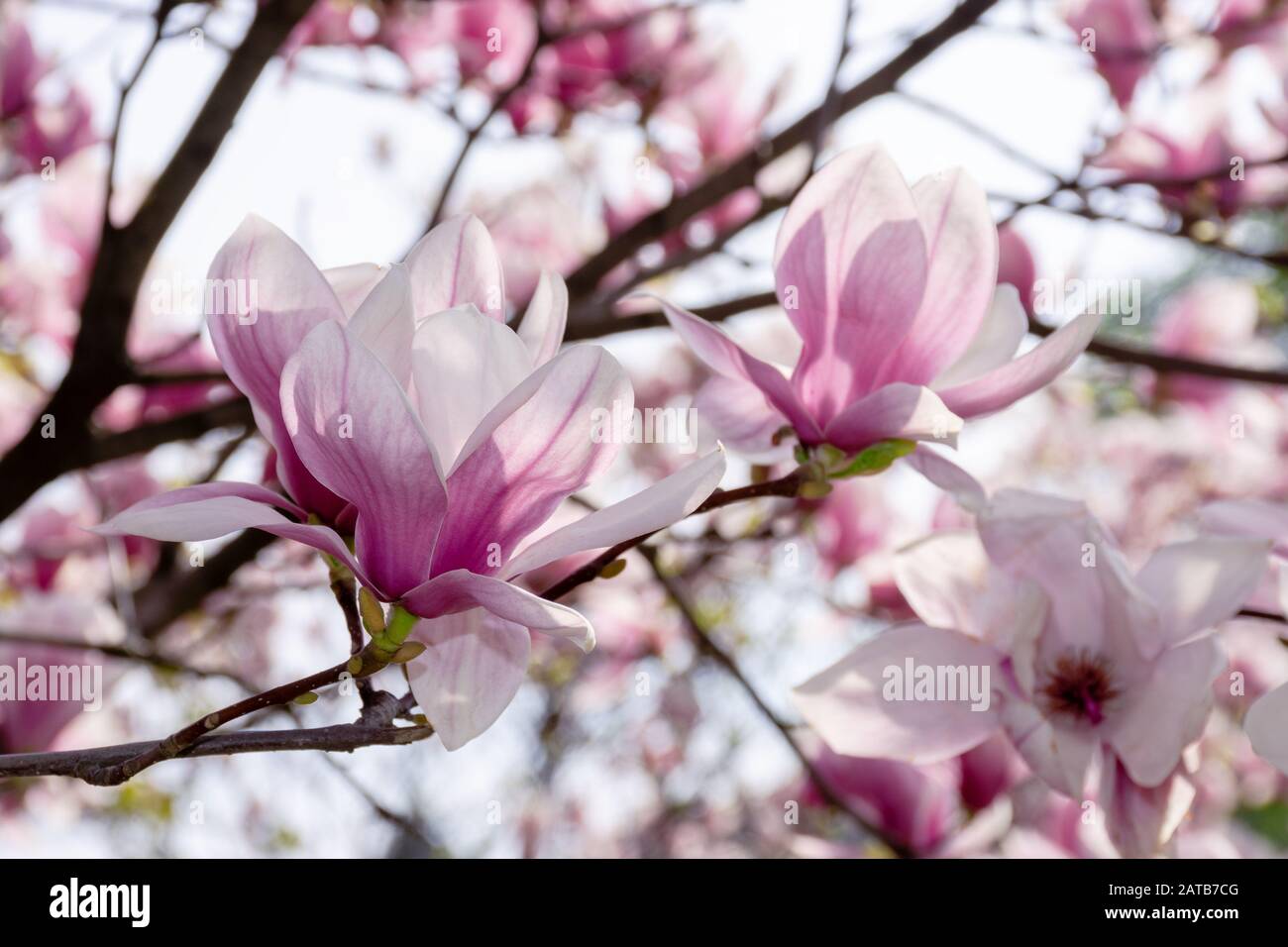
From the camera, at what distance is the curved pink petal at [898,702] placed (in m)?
0.97

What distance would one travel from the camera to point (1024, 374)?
812mm

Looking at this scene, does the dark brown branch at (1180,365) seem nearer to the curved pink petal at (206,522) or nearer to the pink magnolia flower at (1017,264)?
the pink magnolia flower at (1017,264)

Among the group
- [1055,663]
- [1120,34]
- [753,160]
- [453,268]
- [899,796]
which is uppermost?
[1120,34]

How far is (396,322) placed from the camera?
660 mm

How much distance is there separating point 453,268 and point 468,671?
25 cm

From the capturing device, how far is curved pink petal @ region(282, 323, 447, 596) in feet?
2.03

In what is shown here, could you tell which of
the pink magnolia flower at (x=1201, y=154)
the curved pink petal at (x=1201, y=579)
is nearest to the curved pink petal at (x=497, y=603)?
the curved pink petal at (x=1201, y=579)

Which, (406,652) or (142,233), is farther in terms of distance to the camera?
(142,233)

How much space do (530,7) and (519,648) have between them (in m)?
1.80

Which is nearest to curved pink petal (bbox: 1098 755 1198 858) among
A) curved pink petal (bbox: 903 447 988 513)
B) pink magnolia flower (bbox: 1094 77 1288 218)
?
curved pink petal (bbox: 903 447 988 513)

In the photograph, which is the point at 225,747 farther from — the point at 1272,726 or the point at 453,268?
the point at 1272,726

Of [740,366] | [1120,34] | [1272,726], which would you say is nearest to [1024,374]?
[740,366]

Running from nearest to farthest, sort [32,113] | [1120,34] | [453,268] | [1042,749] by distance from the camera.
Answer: [453,268], [1042,749], [1120,34], [32,113]

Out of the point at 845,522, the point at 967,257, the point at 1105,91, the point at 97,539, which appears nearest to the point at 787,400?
the point at 967,257
